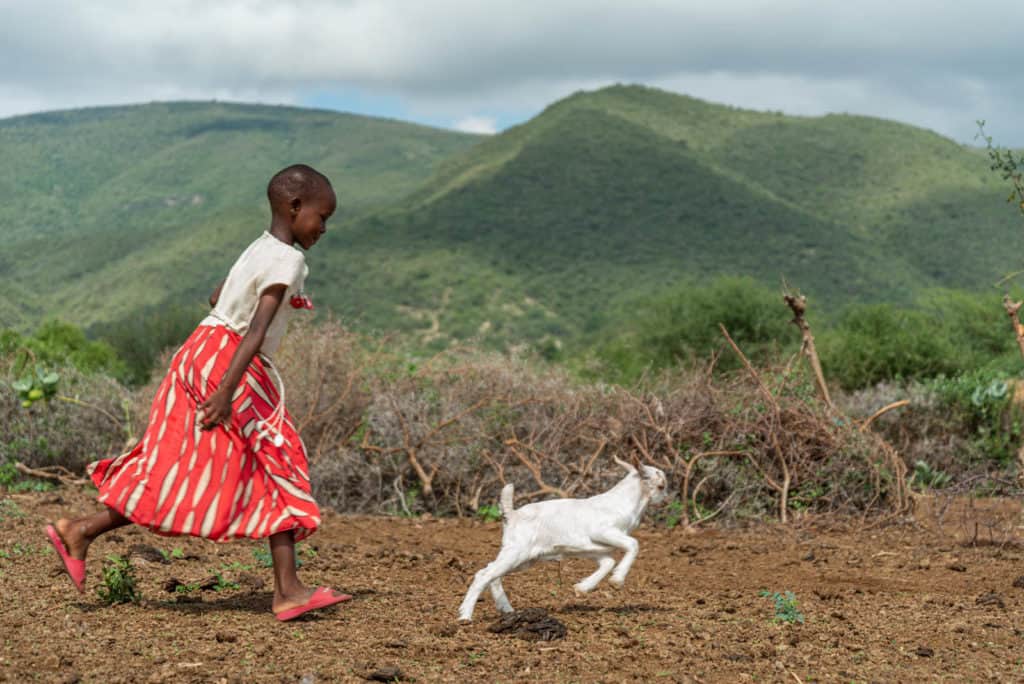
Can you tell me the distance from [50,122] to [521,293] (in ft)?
268

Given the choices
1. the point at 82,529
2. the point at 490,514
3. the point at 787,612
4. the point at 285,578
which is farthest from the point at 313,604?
the point at 490,514

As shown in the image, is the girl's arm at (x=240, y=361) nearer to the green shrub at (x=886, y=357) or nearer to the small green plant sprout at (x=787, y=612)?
the small green plant sprout at (x=787, y=612)

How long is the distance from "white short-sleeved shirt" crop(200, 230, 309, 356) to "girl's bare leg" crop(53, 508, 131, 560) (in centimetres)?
83

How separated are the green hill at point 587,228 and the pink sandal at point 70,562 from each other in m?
32.4

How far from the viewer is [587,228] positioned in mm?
57156

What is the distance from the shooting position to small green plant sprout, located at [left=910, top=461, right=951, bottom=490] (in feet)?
28.1

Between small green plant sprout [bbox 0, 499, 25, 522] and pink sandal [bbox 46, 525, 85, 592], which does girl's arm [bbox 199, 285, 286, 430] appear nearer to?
pink sandal [bbox 46, 525, 85, 592]

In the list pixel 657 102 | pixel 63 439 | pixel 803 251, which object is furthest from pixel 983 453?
pixel 657 102

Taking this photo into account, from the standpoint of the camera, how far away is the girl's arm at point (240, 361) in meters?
4.00

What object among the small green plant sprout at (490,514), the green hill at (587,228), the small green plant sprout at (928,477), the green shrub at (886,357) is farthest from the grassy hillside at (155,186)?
the small green plant sprout at (928,477)

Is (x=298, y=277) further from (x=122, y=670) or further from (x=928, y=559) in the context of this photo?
(x=928, y=559)

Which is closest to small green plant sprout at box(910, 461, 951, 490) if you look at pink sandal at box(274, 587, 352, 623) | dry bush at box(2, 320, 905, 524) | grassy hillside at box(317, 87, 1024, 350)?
dry bush at box(2, 320, 905, 524)

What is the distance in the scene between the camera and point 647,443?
7867 mm

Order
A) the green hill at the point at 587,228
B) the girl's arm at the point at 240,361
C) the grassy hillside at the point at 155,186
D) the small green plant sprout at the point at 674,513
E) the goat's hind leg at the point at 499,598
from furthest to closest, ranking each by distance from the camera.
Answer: the grassy hillside at the point at 155,186
the green hill at the point at 587,228
the small green plant sprout at the point at 674,513
the goat's hind leg at the point at 499,598
the girl's arm at the point at 240,361
